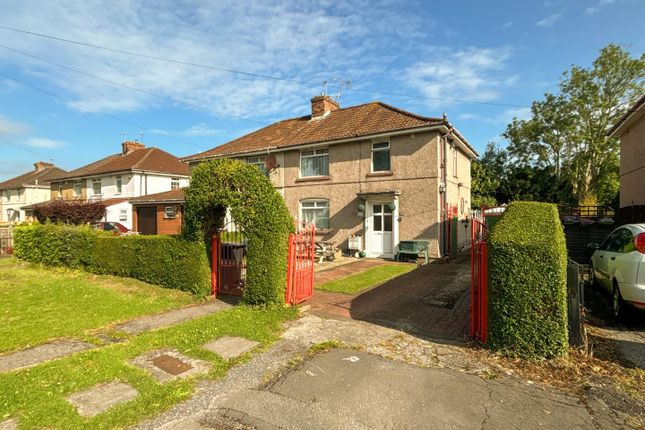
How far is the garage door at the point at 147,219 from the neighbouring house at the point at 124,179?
1.27 metres

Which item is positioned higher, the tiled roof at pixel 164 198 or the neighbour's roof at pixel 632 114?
the neighbour's roof at pixel 632 114

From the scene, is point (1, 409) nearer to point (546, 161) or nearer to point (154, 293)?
point (154, 293)

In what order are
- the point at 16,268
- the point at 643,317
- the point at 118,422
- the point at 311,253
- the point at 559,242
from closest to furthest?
1. the point at 118,422
2. the point at 559,242
3. the point at 643,317
4. the point at 311,253
5. the point at 16,268

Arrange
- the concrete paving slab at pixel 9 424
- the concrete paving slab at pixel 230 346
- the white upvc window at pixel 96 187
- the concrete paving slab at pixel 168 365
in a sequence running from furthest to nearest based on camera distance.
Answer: the white upvc window at pixel 96 187 → the concrete paving slab at pixel 230 346 → the concrete paving slab at pixel 168 365 → the concrete paving slab at pixel 9 424

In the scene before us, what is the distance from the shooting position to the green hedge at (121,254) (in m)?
8.55

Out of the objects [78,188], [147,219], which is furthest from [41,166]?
[147,219]

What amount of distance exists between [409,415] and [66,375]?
13.3 ft

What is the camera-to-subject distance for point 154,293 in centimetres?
Result: 863

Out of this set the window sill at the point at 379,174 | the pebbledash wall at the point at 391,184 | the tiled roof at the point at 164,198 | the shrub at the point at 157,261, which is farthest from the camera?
the tiled roof at the point at 164,198

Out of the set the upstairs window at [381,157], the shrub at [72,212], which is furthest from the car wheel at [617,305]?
the shrub at [72,212]

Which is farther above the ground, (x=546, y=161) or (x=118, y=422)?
(x=546, y=161)

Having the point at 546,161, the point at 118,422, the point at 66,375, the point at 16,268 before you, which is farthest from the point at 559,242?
the point at 546,161

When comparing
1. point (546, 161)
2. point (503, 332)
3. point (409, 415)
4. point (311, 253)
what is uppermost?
point (546, 161)

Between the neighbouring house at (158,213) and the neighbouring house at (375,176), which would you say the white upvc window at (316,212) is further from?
the neighbouring house at (158,213)
